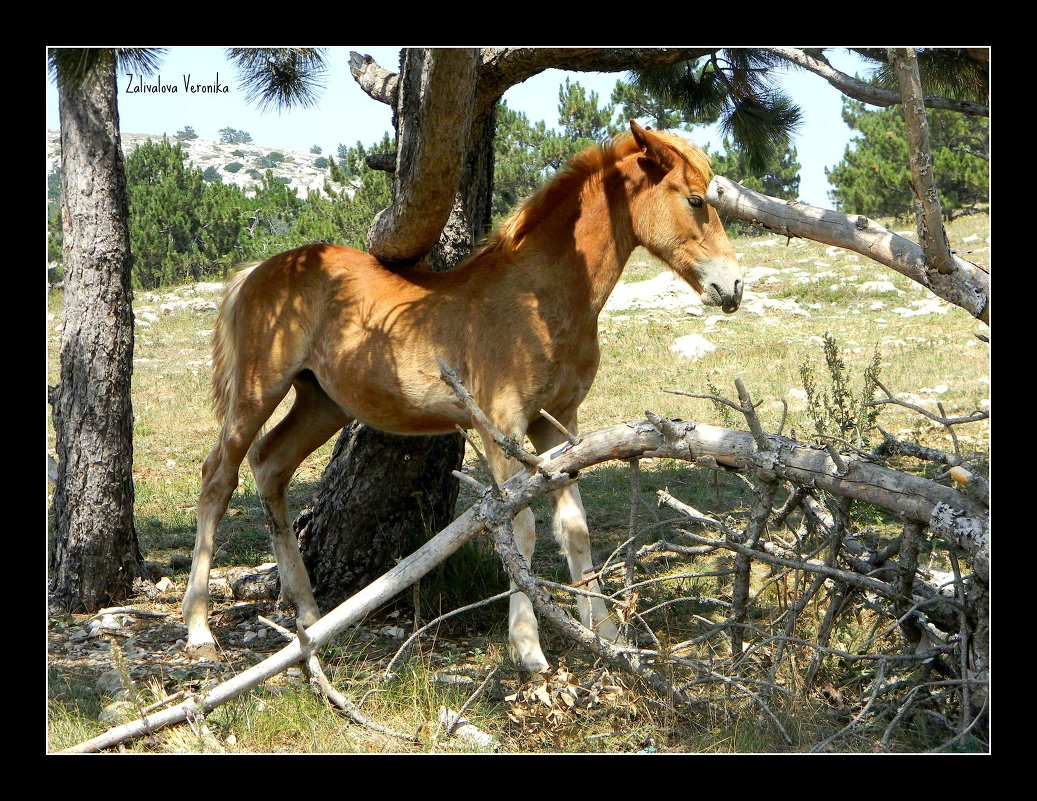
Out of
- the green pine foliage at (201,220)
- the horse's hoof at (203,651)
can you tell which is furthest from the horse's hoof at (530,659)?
the green pine foliage at (201,220)

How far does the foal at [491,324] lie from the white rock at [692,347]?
25.1 ft

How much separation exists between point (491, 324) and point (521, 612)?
151 cm

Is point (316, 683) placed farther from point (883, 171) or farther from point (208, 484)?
point (883, 171)

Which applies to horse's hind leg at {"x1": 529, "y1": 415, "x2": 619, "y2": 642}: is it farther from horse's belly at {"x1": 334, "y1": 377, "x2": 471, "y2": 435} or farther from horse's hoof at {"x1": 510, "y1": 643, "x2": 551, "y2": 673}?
horse's belly at {"x1": 334, "y1": 377, "x2": 471, "y2": 435}

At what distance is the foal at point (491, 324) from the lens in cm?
498

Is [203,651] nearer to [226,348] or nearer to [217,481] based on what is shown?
[217,481]

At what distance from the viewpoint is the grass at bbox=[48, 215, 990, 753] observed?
157 inches

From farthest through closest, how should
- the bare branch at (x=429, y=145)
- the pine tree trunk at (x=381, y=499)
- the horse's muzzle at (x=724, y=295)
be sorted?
the pine tree trunk at (x=381, y=499), the horse's muzzle at (x=724, y=295), the bare branch at (x=429, y=145)

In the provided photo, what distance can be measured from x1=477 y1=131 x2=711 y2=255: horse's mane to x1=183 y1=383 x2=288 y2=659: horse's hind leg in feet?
5.33

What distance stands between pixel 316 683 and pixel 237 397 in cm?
210

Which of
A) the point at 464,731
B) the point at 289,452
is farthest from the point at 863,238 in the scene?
the point at 289,452

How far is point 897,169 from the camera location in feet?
76.2

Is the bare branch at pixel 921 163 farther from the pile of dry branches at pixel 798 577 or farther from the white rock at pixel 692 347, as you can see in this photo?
the white rock at pixel 692 347
